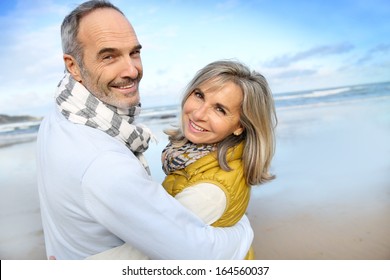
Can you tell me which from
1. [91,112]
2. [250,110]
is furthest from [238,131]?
[91,112]

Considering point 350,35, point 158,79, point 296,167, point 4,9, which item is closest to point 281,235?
point 296,167

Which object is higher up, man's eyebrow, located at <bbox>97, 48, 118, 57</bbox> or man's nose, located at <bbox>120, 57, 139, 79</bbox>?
man's eyebrow, located at <bbox>97, 48, 118, 57</bbox>

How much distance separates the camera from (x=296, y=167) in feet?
12.9

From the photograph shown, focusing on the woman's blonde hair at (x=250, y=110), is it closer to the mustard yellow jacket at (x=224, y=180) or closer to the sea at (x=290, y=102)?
the mustard yellow jacket at (x=224, y=180)

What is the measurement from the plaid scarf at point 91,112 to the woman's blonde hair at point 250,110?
0.37 m

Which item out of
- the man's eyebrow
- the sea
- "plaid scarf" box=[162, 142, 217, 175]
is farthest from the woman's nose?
the sea

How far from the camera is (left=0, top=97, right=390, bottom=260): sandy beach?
8.54ft

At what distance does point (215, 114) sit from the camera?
148 cm

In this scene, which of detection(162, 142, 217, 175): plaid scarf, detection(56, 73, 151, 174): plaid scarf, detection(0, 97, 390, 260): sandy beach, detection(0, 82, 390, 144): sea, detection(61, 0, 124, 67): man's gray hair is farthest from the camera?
detection(0, 82, 390, 144): sea

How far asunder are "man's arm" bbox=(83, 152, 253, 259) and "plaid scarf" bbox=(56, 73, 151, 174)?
0.50 ft

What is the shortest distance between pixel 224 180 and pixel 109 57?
0.54 meters

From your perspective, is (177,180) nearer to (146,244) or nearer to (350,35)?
(146,244)

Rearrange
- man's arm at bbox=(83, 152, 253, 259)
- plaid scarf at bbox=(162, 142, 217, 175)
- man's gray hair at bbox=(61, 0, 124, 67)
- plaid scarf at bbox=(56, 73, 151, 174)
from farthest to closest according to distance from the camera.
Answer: plaid scarf at bbox=(162, 142, 217, 175) → man's gray hair at bbox=(61, 0, 124, 67) → plaid scarf at bbox=(56, 73, 151, 174) → man's arm at bbox=(83, 152, 253, 259)

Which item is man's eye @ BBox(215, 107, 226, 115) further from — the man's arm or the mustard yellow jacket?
the man's arm
